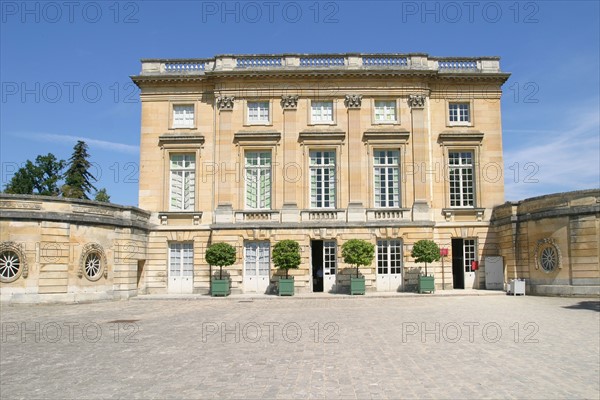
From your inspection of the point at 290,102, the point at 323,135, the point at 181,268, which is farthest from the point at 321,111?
the point at 181,268

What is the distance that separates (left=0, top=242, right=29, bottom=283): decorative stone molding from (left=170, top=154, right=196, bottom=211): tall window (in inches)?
331

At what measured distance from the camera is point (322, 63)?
1080 inches

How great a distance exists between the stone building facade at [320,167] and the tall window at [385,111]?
0.19ft

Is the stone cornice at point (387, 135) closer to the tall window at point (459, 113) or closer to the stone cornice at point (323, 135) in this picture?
the stone cornice at point (323, 135)

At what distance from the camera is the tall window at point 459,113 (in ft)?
91.2

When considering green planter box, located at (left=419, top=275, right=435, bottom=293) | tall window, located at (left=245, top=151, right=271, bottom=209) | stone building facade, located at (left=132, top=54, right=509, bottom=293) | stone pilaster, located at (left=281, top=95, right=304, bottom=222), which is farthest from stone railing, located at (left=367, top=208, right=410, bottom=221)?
tall window, located at (left=245, top=151, right=271, bottom=209)

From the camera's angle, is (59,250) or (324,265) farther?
(324,265)

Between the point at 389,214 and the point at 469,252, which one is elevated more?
the point at 389,214

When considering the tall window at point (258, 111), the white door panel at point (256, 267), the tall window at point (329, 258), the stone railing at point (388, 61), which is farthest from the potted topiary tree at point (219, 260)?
the stone railing at point (388, 61)

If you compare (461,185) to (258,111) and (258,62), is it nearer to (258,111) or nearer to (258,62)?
(258,111)

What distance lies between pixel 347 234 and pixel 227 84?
10101mm

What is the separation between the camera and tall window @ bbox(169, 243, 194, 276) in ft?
87.4

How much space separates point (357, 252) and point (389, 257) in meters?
2.66

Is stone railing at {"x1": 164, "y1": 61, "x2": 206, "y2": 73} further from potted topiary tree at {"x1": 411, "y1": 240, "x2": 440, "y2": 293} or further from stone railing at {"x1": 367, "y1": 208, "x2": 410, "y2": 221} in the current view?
potted topiary tree at {"x1": 411, "y1": 240, "x2": 440, "y2": 293}
